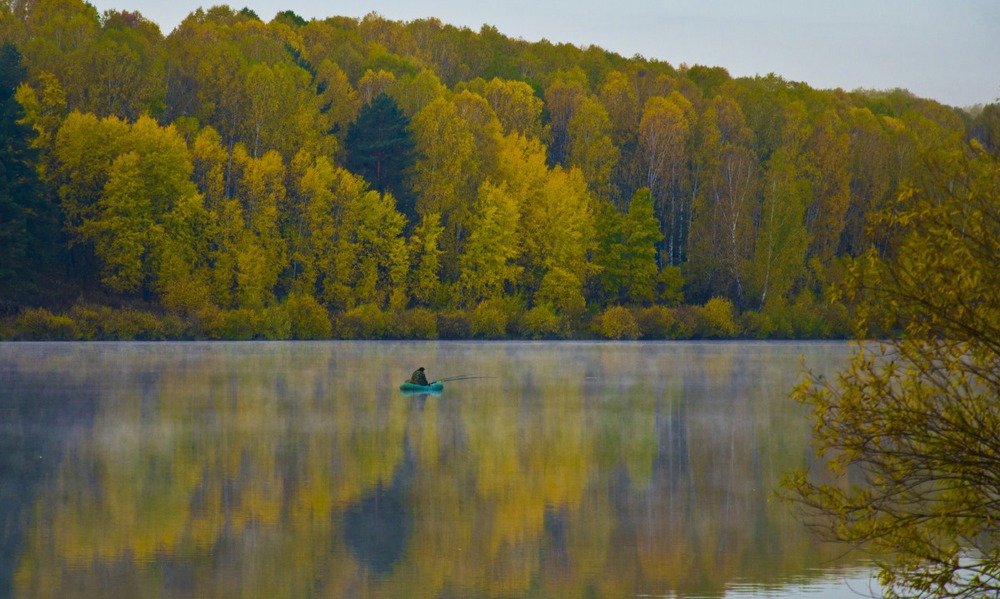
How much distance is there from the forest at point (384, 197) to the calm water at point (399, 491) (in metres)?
28.7

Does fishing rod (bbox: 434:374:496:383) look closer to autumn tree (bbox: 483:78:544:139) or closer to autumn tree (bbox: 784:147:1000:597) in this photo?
autumn tree (bbox: 784:147:1000:597)

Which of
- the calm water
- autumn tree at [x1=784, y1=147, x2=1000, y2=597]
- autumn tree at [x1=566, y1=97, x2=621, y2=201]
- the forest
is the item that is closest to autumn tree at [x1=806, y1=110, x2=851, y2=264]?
the forest

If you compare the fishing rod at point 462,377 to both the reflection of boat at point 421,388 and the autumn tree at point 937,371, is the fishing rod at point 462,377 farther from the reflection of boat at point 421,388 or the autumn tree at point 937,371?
the autumn tree at point 937,371

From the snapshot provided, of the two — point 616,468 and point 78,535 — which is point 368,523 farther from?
point 616,468

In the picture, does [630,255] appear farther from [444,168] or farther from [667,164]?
[444,168]

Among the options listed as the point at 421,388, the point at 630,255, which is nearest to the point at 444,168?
the point at 630,255

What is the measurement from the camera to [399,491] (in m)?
19.0

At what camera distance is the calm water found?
13.4 meters

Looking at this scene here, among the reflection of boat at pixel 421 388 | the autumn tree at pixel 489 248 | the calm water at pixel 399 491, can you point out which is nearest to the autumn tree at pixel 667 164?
the autumn tree at pixel 489 248

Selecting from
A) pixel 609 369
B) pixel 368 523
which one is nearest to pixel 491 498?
pixel 368 523

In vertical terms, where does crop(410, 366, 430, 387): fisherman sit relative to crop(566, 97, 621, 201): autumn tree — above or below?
below

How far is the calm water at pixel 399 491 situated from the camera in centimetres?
1342

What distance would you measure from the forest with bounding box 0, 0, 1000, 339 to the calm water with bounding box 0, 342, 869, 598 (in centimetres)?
2873

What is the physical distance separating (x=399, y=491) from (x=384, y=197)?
61.4 meters
